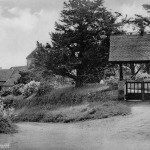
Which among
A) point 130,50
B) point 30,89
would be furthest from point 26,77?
point 130,50

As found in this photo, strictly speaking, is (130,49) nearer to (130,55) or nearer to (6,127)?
(130,55)

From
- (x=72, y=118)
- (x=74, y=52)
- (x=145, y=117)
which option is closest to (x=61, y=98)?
(x=74, y=52)

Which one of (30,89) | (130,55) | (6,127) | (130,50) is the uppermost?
(130,50)

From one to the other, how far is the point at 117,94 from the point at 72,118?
593cm

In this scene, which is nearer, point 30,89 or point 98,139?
point 98,139

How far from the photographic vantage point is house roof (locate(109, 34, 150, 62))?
27.3 meters

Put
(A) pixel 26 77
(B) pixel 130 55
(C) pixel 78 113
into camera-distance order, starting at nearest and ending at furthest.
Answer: (C) pixel 78 113
(B) pixel 130 55
(A) pixel 26 77

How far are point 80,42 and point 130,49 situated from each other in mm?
6243

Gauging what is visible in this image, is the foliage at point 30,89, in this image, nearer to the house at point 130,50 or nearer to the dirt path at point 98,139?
the house at point 130,50

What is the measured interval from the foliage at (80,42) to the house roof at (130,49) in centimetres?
325

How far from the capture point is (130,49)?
28.7 metres

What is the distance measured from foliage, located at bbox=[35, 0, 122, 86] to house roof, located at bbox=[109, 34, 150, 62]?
325cm

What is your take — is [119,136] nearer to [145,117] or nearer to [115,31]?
[145,117]

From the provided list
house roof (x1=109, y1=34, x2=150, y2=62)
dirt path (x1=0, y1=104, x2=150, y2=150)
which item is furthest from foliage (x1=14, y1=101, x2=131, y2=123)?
house roof (x1=109, y1=34, x2=150, y2=62)
